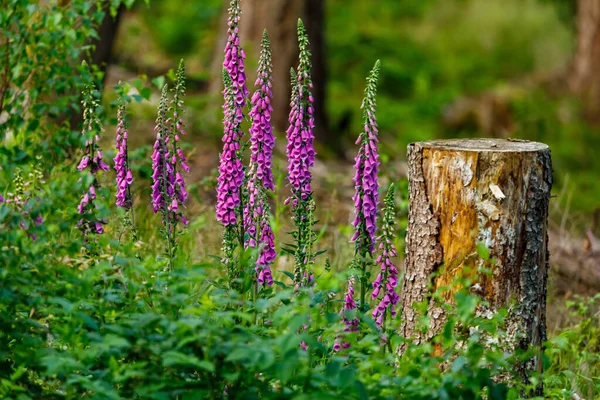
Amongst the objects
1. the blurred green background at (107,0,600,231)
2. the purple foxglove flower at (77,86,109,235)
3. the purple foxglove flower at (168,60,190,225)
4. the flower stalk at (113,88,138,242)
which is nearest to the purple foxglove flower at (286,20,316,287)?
the purple foxglove flower at (168,60,190,225)

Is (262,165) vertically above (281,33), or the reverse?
(281,33)

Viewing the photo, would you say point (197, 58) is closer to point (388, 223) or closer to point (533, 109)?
point (533, 109)

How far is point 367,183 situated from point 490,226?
59 centimetres

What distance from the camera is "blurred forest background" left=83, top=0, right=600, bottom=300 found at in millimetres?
9062

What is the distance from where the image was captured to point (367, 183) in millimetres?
4090

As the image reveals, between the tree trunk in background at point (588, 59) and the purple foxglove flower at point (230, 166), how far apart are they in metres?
10.6

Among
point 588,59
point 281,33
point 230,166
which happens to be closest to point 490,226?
point 230,166

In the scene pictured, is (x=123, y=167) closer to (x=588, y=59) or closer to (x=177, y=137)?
(x=177, y=137)

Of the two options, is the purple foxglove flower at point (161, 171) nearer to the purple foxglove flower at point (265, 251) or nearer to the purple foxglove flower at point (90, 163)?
the purple foxglove flower at point (90, 163)

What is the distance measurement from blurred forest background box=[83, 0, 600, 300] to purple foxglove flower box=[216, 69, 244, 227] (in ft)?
5.30

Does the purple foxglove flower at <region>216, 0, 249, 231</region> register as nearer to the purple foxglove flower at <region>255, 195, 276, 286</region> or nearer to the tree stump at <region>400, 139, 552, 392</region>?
the purple foxglove flower at <region>255, 195, 276, 286</region>

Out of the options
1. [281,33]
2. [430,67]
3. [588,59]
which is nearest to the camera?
[281,33]

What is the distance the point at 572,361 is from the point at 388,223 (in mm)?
1809

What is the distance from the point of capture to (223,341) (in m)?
3.08
